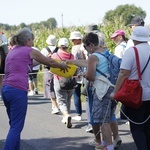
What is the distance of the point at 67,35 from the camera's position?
18.0 m

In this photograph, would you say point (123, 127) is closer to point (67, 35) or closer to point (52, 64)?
point (52, 64)

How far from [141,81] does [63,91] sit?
345 centimetres

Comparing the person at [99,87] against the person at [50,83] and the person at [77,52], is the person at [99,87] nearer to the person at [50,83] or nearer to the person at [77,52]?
the person at [77,52]

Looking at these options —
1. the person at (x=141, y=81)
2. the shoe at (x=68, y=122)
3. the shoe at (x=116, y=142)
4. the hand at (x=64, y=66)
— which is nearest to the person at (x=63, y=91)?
the shoe at (x=68, y=122)

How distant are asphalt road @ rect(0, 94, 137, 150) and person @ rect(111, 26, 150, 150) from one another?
1.30 meters

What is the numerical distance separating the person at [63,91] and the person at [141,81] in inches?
116

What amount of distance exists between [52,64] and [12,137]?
Answer: 1.10 metres

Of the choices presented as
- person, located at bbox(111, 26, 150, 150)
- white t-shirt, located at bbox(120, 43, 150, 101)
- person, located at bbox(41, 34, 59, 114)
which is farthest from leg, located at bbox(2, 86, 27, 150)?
person, located at bbox(41, 34, 59, 114)

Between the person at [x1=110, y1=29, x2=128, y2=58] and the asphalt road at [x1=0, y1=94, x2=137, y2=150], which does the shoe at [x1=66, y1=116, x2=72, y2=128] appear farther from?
the person at [x1=110, y1=29, x2=128, y2=58]

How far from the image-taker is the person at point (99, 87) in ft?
18.4

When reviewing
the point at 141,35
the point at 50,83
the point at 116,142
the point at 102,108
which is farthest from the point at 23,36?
the point at 50,83

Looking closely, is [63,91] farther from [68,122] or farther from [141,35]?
[141,35]

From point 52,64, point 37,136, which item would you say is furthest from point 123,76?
point 37,136

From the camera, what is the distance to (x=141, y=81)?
505 cm
